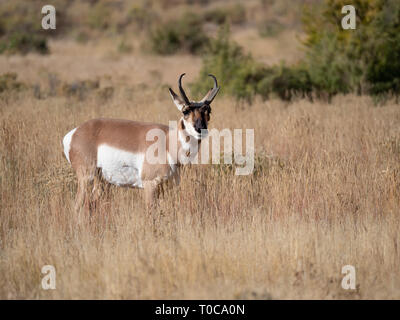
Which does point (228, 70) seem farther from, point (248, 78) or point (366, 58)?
point (366, 58)

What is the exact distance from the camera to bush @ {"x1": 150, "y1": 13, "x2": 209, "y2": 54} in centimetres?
2595

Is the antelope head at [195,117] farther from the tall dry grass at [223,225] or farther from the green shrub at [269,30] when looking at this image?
the green shrub at [269,30]

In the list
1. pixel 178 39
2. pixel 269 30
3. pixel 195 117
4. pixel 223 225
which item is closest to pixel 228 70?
pixel 195 117

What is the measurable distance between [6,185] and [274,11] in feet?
124

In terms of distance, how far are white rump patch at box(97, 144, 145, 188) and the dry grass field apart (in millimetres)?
356

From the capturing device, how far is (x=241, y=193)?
23.0ft

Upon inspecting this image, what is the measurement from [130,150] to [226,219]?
4.89 feet

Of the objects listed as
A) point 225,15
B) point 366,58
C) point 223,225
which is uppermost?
point 225,15

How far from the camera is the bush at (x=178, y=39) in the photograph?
1022 inches

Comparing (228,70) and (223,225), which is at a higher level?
(228,70)

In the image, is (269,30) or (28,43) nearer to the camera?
(28,43)

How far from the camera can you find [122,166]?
6.53 m

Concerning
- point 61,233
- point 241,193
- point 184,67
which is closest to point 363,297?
point 241,193

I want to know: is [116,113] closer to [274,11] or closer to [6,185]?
[6,185]
